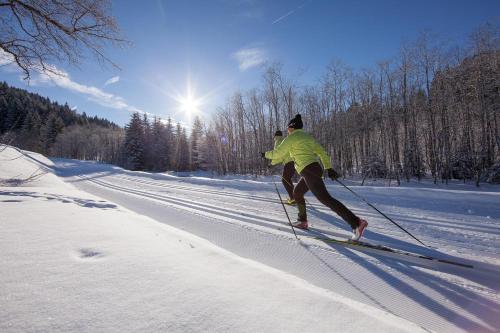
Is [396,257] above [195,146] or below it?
below

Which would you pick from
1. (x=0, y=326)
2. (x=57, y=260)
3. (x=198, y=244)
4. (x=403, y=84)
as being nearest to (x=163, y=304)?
(x=0, y=326)

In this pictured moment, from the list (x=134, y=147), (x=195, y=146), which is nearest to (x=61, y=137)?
(x=134, y=147)

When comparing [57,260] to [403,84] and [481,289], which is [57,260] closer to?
[481,289]

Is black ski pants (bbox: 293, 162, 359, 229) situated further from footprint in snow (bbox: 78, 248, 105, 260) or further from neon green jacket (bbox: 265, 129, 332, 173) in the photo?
footprint in snow (bbox: 78, 248, 105, 260)

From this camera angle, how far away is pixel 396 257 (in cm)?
294

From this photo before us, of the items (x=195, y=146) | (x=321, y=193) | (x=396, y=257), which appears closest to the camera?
(x=396, y=257)

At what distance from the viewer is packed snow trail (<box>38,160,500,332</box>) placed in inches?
77.6

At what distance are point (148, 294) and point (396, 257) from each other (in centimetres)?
276

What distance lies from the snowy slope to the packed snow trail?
19.4 inches

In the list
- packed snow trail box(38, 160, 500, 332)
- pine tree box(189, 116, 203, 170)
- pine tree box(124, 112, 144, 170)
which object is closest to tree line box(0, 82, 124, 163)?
pine tree box(124, 112, 144, 170)

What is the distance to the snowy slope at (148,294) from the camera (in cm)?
126

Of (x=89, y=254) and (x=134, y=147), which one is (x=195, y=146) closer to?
(x=134, y=147)

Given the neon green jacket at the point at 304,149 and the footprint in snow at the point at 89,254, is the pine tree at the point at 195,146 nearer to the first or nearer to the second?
the neon green jacket at the point at 304,149

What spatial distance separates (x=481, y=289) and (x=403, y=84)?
1019 inches
